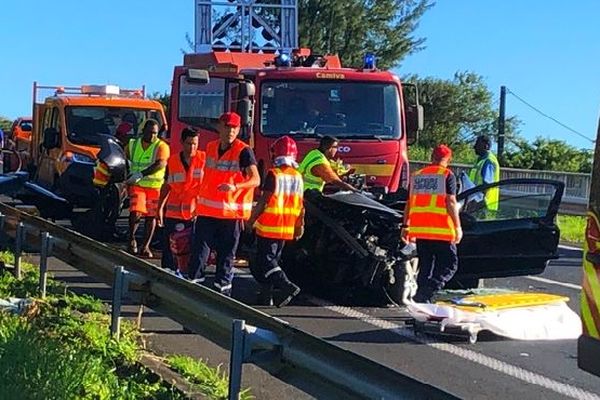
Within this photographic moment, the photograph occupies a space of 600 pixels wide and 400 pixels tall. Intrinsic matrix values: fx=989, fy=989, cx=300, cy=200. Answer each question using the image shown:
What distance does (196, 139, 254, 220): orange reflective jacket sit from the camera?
340 inches

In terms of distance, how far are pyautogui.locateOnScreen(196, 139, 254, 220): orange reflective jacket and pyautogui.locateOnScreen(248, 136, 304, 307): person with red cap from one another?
0.30 metres

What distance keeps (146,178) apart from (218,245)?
3.32m

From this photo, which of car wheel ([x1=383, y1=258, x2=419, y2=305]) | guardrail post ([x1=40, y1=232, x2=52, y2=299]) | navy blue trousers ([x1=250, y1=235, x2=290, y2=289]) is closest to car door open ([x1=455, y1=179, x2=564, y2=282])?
car wheel ([x1=383, y1=258, x2=419, y2=305])

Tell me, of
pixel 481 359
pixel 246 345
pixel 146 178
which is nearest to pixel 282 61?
pixel 146 178

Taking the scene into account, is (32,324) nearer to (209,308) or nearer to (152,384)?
(152,384)

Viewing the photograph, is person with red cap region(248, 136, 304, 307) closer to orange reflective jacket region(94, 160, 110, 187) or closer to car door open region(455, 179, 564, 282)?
car door open region(455, 179, 564, 282)

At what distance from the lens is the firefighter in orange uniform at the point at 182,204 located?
32.1 ft

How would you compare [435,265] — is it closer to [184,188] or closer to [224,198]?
[224,198]

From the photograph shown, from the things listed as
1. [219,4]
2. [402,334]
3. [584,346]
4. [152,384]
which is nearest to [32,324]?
[152,384]

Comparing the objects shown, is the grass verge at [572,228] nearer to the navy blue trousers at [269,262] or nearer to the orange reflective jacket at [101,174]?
the orange reflective jacket at [101,174]

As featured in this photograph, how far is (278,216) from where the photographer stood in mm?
9055

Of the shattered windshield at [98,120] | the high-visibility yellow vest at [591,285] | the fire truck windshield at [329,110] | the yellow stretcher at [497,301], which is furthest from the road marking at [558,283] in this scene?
the high-visibility yellow vest at [591,285]

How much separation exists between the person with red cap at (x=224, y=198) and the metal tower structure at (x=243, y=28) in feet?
24.7

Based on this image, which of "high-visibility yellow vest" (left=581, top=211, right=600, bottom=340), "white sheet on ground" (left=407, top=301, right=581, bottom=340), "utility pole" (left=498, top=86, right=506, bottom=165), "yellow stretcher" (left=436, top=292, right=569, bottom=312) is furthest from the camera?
"utility pole" (left=498, top=86, right=506, bottom=165)
